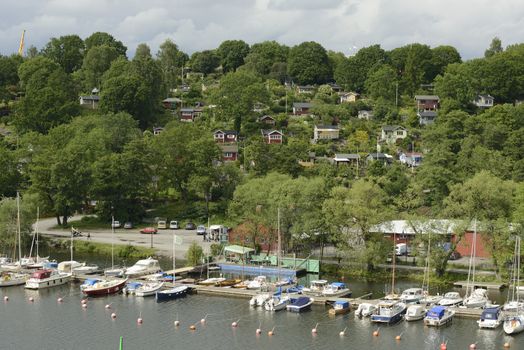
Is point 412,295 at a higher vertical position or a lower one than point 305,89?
lower

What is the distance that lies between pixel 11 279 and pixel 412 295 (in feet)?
97.8

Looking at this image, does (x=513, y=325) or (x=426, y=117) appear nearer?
(x=513, y=325)

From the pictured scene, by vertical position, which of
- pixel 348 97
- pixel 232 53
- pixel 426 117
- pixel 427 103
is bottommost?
pixel 426 117

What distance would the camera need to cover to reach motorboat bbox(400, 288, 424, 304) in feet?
156

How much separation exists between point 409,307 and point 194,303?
1444 centimetres

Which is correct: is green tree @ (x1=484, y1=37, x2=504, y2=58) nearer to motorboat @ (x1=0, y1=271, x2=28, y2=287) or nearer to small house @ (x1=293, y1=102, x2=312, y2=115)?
small house @ (x1=293, y1=102, x2=312, y2=115)

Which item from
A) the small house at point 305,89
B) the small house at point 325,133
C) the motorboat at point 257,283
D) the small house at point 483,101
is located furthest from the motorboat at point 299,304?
the small house at point 305,89

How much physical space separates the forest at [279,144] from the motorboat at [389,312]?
8.79 m

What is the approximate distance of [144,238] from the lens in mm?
70000

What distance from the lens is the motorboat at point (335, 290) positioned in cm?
5009

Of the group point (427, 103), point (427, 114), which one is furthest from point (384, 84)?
point (427, 114)

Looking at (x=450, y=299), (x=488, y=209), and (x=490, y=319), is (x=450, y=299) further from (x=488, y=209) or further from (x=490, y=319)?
(x=488, y=209)

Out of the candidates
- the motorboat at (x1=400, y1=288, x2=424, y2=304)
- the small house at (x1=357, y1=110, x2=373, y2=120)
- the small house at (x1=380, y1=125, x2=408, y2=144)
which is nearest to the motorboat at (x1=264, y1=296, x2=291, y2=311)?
the motorboat at (x1=400, y1=288, x2=424, y2=304)

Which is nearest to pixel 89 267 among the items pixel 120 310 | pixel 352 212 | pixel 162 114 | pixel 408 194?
pixel 120 310
